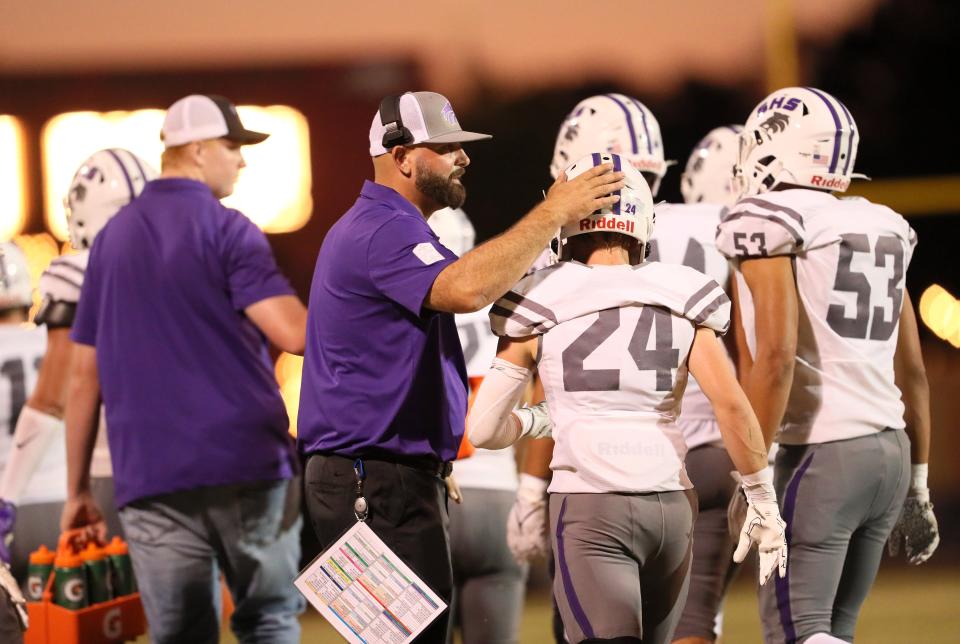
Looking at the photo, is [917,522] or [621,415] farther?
[917,522]

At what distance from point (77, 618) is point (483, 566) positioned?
4.58ft

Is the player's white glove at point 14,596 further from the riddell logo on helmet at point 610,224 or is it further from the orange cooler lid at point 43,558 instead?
the riddell logo on helmet at point 610,224

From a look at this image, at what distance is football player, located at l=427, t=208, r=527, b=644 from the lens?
4.77 metres

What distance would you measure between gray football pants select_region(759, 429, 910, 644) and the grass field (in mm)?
3119

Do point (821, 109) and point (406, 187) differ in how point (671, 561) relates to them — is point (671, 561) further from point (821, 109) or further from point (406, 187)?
point (821, 109)

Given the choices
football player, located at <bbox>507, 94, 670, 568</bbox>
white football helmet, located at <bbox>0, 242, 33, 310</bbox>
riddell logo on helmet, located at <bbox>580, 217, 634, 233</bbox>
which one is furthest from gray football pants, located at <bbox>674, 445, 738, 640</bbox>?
white football helmet, located at <bbox>0, 242, 33, 310</bbox>

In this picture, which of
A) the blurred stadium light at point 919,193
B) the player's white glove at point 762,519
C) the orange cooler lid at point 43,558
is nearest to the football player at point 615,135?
the player's white glove at point 762,519

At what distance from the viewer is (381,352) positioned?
378 cm

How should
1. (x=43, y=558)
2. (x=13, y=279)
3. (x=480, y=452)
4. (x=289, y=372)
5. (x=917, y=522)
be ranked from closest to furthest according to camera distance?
(x=917, y=522) < (x=43, y=558) < (x=480, y=452) < (x=13, y=279) < (x=289, y=372)

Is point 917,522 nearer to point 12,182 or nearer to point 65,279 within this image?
point 65,279

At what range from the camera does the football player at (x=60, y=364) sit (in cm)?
489

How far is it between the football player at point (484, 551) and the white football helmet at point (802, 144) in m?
1.23

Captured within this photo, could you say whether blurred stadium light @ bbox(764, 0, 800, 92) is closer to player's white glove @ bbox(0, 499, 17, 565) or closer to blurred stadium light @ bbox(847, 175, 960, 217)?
blurred stadium light @ bbox(847, 175, 960, 217)

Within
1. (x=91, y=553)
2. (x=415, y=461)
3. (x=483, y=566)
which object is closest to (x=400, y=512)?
(x=415, y=461)
